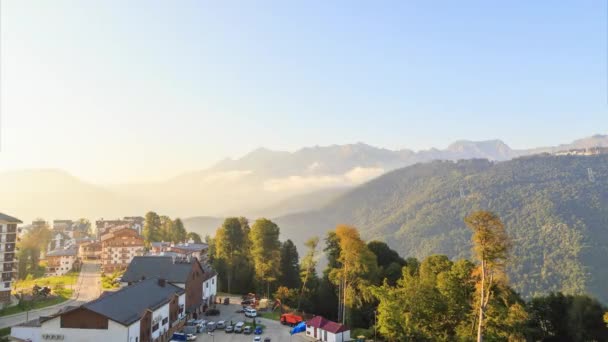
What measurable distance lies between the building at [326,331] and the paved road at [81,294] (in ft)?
131

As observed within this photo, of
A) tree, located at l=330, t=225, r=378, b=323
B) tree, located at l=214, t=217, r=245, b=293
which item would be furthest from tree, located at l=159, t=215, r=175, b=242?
tree, located at l=330, t=225, r=378, b=323

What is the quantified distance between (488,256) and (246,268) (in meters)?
62.1

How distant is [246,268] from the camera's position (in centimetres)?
9412

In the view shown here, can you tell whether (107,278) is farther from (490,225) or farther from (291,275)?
(490,225)

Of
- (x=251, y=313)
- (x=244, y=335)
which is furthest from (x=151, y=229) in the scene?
(x=244, y=335)

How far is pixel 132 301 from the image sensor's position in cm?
5306

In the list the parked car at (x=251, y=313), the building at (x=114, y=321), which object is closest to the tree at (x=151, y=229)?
the parked car at (x=251, y=313)

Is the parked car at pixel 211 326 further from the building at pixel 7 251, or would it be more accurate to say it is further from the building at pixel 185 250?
the building at pixel 185 250

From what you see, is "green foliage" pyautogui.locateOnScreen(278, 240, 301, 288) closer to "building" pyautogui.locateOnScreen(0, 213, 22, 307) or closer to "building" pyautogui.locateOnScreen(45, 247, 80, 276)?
"building" pyautogui.locateOnScreen(0, 213, 22, 307)

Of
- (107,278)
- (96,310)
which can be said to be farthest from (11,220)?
(96,310)

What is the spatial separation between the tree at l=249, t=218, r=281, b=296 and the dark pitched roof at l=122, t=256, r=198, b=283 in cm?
1759

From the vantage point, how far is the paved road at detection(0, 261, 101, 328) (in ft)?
225

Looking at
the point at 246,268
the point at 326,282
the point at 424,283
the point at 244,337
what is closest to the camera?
the point at 424,283

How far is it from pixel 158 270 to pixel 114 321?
79.8ft
